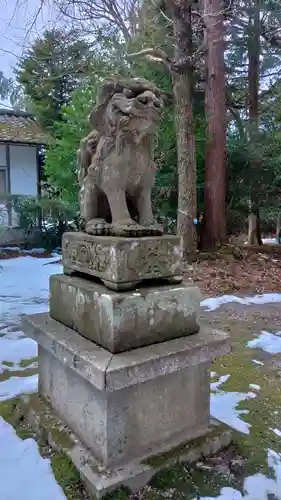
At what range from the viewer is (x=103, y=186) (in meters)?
1.79

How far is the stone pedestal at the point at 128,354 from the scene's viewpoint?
60.1 inches

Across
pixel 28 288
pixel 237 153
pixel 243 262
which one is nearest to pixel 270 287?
pixel 243 262

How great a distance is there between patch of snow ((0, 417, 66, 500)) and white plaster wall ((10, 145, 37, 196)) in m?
8.78

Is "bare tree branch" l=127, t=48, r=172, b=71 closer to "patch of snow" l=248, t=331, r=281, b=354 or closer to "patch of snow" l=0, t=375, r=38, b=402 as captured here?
"patch of snow" l=248, t=331, r=281, b=354

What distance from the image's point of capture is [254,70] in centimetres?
813

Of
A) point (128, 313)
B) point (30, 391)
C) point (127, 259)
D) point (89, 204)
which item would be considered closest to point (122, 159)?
point (89, 204)

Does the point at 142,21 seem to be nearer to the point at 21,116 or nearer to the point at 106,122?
the point at 21,116

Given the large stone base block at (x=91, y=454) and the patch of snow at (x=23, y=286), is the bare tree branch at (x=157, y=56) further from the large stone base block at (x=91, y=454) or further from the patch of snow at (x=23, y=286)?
the large stone base block at (x=91, y=454)

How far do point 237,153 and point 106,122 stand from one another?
18.7 ft

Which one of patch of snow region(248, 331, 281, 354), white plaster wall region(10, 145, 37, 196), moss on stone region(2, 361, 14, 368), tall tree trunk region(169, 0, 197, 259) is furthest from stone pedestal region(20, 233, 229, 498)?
white plaster wall region(10, 145, 37, 196)

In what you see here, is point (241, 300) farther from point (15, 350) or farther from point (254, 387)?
point (15, 350)

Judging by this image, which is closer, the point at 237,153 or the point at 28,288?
the point at 28,288

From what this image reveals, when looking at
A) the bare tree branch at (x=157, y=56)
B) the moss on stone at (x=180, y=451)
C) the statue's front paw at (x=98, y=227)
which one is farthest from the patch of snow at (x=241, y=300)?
the bare tree branch at (x=157, y=56)

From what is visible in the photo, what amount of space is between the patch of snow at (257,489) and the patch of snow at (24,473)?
0.62 meters
